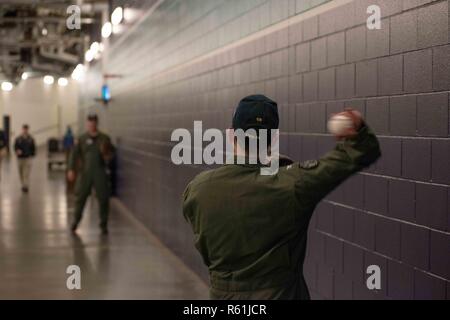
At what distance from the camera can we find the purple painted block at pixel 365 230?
184 inches

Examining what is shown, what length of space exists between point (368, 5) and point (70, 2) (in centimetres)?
1384

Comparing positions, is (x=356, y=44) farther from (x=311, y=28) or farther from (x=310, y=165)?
(x=310, y=165)

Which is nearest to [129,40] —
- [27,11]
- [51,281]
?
[51,281]

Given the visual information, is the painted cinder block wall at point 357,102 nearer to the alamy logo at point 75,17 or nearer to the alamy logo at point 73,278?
the alamy logo at point 73,278

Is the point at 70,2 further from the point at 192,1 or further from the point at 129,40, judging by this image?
the point at 192,1

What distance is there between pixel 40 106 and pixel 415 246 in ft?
131

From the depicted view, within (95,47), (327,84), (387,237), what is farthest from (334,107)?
(95,47)

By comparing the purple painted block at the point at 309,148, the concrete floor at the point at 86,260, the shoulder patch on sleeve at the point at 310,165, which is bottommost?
the concrete floor at the point at 86,260

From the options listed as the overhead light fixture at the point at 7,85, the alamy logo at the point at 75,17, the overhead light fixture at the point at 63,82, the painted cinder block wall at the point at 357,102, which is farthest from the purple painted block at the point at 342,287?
the overhead light fixture at the point at 63,82

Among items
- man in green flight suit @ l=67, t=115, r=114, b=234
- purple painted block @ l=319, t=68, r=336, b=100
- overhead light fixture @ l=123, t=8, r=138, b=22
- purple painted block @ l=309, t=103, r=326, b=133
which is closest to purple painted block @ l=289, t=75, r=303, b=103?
purple painted block @ l=309, t=103, r=326, b=133

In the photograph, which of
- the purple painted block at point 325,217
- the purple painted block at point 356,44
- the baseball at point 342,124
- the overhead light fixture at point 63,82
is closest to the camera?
the baseball at point 342,124

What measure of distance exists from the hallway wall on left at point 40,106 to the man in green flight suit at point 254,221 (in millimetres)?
39438

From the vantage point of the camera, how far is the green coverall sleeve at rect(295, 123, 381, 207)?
9.25 feet

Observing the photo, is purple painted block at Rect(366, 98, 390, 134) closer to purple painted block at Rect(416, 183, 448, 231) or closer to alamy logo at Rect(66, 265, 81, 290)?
purple painted block at Rect(416, 183, 448, 231)
